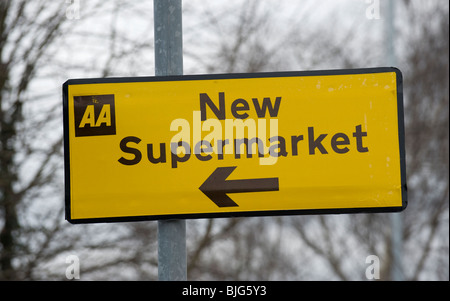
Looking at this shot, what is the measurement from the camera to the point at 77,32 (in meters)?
8.25

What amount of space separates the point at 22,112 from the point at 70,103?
531 cm

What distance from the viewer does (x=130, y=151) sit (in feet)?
9.93

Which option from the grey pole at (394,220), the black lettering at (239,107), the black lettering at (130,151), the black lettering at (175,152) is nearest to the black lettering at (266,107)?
the black lettering at (239,107)

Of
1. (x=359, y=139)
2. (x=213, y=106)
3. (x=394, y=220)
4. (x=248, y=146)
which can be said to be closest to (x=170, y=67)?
(x=213, y=106)

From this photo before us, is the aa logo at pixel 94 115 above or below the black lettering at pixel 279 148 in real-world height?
above

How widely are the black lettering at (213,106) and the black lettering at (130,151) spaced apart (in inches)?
11.3

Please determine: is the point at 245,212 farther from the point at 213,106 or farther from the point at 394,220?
the point at 394,220

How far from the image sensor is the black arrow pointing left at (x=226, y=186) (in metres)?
2.97

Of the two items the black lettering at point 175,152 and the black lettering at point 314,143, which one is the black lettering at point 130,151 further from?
the black lettering at point 314,143

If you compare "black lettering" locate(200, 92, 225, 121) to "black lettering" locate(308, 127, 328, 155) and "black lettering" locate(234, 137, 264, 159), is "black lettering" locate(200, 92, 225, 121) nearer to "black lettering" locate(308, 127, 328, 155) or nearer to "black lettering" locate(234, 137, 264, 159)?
"black lettering" locate(234, 137, 264, 159)

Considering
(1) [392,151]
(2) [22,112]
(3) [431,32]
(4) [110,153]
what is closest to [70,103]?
(4) [110,153]

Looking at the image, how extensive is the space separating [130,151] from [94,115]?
0.69 feet

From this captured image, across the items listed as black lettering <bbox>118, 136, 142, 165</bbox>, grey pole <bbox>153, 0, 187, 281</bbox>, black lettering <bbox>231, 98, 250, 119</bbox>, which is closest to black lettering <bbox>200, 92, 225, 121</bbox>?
black lettering <bbox>231, 98, 250, 119</bbox>

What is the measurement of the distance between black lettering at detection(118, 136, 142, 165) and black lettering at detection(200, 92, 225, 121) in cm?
29
